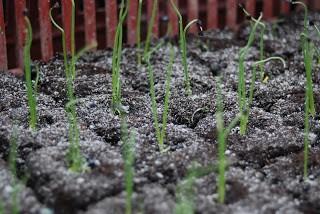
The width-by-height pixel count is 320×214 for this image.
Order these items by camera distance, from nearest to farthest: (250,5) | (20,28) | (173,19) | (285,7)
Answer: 1. (20,28)
2. (173,19)
3. (250,5)
4. (285,7)

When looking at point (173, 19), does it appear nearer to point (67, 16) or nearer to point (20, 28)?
point (67, 16)

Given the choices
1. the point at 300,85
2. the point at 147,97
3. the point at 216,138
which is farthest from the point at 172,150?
the point at 300,85

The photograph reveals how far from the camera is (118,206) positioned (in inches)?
84.8

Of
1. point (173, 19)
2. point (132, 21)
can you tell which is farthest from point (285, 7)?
point (132, 21)

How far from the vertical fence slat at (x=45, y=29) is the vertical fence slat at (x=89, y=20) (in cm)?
24

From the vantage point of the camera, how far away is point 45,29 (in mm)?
3605

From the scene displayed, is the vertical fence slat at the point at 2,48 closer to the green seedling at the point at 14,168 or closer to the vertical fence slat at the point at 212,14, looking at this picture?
the green seedling at the point at 14,168

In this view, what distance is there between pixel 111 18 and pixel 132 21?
14cm

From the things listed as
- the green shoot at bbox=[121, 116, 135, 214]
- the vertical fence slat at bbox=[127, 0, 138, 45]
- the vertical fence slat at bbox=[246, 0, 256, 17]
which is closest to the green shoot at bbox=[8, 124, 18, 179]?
the green shoot at bbox=[121, 116, 135, 214]

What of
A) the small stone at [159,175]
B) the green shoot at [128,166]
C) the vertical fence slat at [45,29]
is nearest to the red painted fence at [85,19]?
the vertical fence slat at [45,29]

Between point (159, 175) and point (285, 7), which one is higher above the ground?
point (285, 7)

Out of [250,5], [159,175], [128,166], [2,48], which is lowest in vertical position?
[159,175]

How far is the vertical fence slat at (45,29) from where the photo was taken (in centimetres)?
356

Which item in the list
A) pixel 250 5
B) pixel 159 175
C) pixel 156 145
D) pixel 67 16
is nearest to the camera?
pixel 159 175
